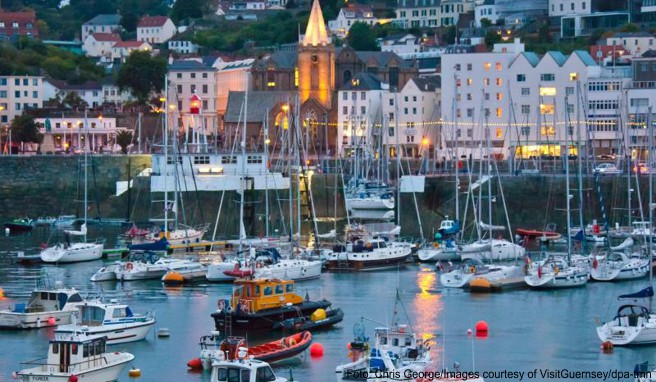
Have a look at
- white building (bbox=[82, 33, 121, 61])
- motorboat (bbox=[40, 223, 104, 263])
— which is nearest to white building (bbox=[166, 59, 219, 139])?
white building (bbox=[82, 33, 121, 61])

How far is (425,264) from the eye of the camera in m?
62.3

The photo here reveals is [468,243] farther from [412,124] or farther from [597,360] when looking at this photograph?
[412,124]

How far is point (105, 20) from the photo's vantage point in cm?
16088

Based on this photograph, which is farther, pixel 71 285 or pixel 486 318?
pixel 71 285

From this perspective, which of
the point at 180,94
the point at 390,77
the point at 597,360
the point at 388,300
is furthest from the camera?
the point at 180,94

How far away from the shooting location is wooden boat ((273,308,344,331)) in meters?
45.0

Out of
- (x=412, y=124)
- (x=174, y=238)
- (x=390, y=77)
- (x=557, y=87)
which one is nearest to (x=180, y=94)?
(x=390, y=77)

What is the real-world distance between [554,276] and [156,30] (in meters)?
102

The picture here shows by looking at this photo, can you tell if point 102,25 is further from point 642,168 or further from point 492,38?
point 642,168

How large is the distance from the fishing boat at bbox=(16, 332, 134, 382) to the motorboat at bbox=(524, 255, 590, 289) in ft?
63.2

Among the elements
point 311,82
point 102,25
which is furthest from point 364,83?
point 102,25

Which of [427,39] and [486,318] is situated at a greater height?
[427,39]

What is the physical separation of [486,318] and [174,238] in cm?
1883

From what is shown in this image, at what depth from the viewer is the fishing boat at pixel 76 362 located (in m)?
36.6
